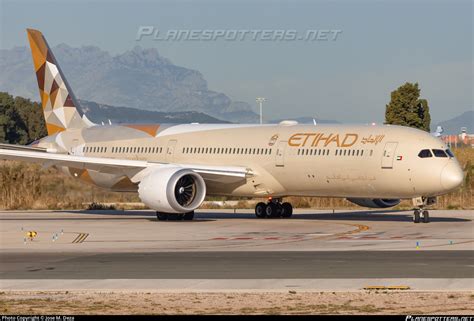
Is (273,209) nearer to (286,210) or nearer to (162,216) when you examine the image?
(286,210)

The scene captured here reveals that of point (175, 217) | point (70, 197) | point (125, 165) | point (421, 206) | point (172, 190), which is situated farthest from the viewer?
point (70, 197)

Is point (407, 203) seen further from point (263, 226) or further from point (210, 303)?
point (210, 303)

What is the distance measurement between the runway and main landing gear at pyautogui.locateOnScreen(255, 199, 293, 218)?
1161 mm

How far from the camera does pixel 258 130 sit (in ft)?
152

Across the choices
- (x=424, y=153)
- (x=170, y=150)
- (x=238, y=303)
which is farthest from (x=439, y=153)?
(x=238, y=303)

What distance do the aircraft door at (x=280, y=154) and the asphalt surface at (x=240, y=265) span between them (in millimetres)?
15192

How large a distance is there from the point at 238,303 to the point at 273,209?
27.1 m


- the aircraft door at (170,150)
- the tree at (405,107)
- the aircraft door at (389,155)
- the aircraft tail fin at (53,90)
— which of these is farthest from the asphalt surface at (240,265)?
the tree at (405,107)

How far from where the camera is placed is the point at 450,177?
39094mm

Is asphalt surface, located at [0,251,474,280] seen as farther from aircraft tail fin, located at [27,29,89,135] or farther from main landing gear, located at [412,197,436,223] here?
aircraft tail fin, located at [27,29,89,135]

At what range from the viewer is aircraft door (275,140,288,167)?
1725 inches

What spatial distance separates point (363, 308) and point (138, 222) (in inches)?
1017

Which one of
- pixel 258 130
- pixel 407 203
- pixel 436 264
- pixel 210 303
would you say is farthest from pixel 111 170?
pixel 210 303

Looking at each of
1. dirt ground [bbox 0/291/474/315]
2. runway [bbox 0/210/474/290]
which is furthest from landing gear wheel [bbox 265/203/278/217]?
dirt ground [bbox 0/291/474/315]
